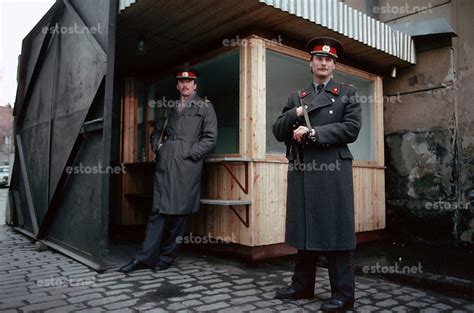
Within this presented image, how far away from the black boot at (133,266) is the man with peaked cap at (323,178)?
1.81 meters

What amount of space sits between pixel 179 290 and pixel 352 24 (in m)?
4.13

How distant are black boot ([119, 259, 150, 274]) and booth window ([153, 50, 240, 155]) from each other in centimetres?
233

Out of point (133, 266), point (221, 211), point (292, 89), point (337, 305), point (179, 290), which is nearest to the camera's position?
point (337, 305)

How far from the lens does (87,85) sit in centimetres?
500

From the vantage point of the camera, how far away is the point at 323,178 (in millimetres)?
3260

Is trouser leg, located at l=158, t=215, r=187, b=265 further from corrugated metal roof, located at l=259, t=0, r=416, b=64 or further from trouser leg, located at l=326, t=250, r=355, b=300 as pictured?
corrugated metal roof, located at l=259, t=0, r=416, b=64

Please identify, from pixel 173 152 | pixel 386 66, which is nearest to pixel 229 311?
pixel 173 152

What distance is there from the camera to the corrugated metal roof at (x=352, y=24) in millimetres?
4714

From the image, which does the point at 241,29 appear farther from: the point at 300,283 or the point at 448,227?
the point at 448,227

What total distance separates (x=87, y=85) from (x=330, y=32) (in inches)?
128

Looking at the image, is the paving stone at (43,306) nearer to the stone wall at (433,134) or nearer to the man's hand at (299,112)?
the man's hand at (299,112)

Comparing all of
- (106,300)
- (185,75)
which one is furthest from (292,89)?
(106,300)

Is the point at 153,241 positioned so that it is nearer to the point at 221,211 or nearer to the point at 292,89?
the point at 221,211

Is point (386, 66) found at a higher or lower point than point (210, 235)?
higher
